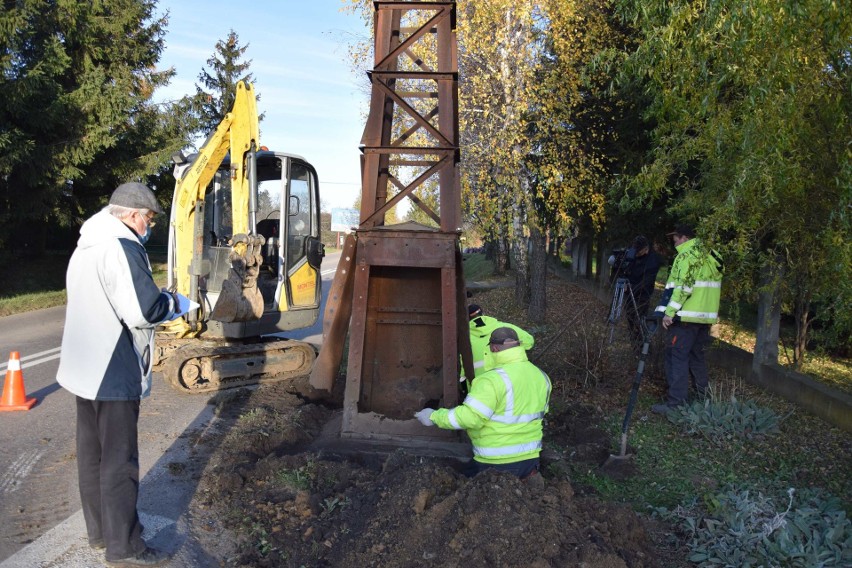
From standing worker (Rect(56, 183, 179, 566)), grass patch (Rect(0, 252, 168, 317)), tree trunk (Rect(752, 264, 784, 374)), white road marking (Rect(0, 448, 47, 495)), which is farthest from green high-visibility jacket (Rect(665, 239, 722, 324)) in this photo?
grass patch (Rect(0, 252, 168, 317))

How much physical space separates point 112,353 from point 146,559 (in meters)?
1.17

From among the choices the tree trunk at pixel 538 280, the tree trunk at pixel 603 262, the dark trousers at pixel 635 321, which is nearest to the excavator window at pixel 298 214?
the dark trousers at pixel 635 321

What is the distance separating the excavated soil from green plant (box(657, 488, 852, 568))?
0.21m

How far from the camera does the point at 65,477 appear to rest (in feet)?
17.4

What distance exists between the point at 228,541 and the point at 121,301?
1642 mm

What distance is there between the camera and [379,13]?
257 inches

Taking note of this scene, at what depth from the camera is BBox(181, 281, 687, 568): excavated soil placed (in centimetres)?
379

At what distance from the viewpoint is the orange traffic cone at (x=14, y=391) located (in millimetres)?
7008

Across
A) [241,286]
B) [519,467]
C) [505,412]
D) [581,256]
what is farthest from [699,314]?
[581,256]

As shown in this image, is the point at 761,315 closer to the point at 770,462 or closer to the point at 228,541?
the point at 770,462

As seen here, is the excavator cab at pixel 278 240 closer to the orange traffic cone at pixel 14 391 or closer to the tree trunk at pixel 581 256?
the orange traffic cone at pixel 14 391

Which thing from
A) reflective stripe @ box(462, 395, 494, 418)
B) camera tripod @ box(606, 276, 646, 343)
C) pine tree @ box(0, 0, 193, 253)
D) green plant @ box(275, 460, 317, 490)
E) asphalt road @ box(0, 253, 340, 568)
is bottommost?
asphalt road @ box(0, 253, 340, 568)

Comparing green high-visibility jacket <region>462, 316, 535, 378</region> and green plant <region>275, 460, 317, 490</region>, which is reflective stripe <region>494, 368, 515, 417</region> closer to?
green plant <region>275, 460, 317, 490</region>

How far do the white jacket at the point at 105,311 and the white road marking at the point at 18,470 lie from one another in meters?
1.87
